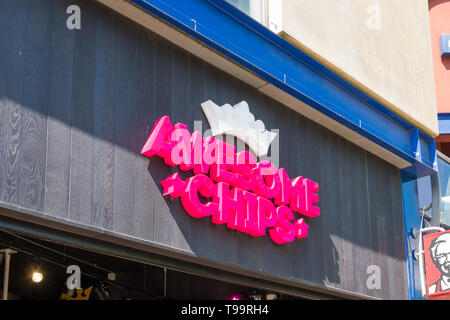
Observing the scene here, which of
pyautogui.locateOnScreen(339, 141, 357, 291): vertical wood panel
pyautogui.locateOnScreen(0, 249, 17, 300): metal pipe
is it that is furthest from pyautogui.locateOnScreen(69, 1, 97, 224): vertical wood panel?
pyautogui.locateOnScreen(339, 141, 357, 291): vertical wood panel

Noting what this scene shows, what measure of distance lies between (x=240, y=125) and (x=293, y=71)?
138cm

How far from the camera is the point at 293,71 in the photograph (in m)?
9.96

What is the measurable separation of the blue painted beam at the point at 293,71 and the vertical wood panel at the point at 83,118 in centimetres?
61

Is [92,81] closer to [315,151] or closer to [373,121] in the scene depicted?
[315,151]

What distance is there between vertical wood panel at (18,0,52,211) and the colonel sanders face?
6.70 metres

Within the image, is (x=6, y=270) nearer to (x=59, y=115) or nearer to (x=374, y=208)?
(x=59, y=115)

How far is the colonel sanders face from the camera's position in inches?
438

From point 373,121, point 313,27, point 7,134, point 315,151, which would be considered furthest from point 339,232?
point 7,134

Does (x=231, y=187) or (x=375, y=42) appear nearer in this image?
(x=231, y=187)

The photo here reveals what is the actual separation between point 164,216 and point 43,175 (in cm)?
154

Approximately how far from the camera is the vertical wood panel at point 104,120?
7.12 m

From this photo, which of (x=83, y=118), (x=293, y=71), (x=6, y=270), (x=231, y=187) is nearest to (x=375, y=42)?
(x=293, y=71)

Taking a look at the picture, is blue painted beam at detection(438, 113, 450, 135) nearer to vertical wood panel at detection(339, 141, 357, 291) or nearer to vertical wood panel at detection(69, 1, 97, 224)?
vertical wood panel at detection(339, 141, 357, 291)

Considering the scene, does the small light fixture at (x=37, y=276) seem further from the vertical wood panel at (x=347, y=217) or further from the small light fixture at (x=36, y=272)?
the vertical wood panel at (x=347, y=217)
